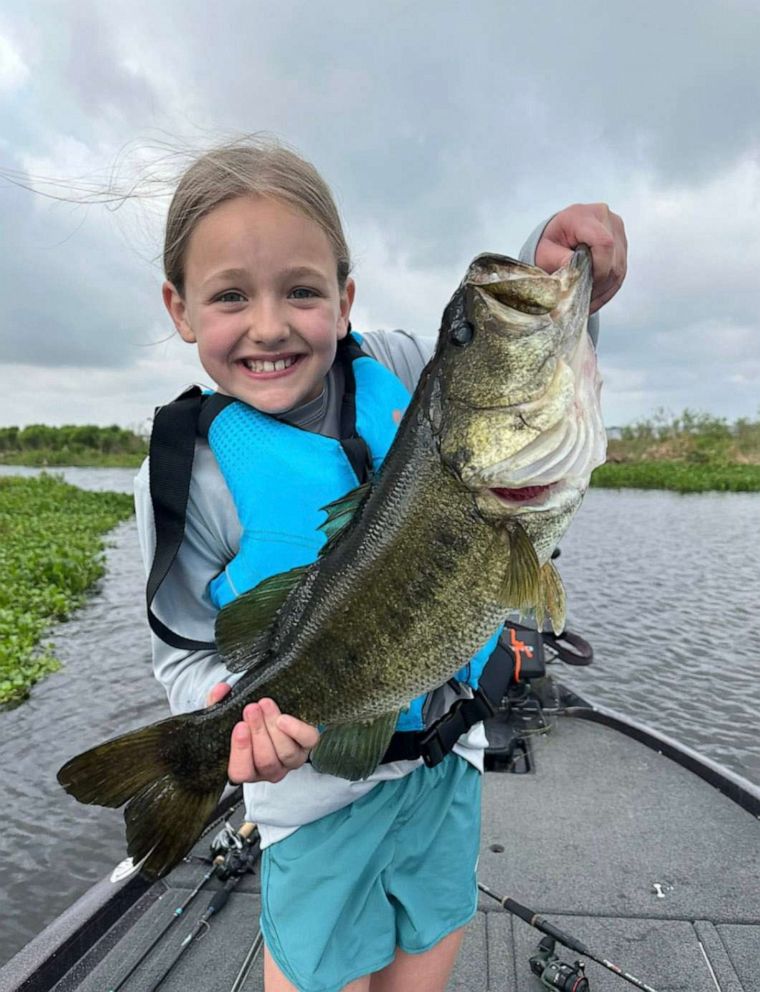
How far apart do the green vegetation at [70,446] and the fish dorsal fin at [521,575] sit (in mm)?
87526

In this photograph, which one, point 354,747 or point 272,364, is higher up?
point 272,364

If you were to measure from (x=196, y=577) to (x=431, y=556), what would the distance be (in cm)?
88

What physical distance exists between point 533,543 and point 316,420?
100 centimetres

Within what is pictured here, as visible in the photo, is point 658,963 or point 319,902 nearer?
point 319,902

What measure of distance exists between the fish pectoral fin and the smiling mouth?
45.7 inches

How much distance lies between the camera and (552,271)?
2088 mm

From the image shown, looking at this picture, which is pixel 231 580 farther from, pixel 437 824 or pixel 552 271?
pixel 552 271

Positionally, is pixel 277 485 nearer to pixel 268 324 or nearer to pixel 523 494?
pixel 268 324

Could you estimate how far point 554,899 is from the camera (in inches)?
160

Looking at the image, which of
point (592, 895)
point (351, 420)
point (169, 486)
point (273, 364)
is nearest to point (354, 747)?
point (169, 486)

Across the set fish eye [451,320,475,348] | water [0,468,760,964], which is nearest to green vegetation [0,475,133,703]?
water [0,468,760,964]

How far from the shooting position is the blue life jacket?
2.24 m

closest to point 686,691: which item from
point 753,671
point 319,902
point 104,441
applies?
point 753,671

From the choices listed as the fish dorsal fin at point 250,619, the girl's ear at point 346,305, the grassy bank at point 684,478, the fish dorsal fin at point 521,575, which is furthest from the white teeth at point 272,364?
the grassy bank at point 684,478
